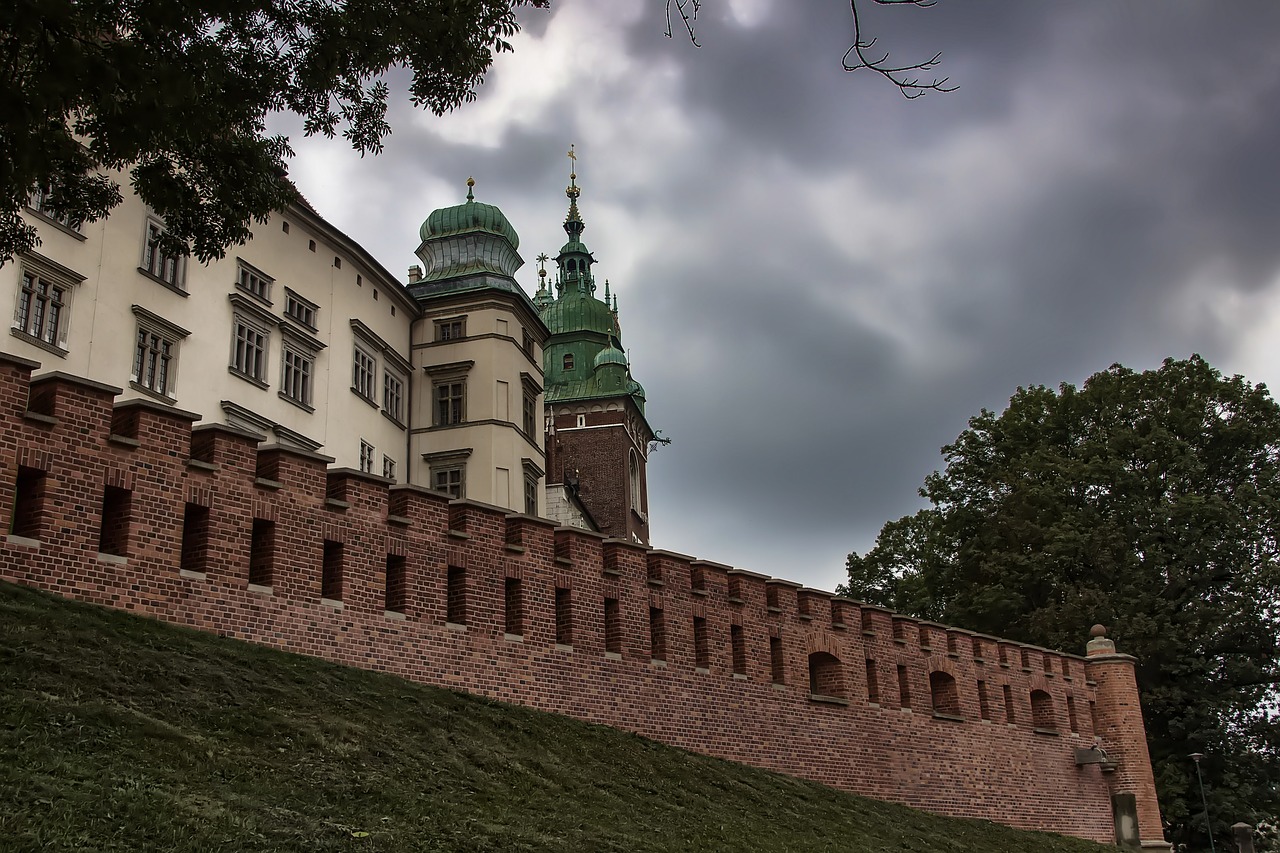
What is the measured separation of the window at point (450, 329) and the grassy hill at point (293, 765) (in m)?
21.9

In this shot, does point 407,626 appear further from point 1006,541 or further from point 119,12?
point 1006,541

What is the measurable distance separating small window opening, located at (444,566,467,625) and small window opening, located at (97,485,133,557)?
446cm

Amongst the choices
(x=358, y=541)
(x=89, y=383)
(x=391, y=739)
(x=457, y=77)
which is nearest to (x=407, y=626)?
(x=358, y=541)

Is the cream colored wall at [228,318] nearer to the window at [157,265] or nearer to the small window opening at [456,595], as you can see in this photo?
the window at [157,265]

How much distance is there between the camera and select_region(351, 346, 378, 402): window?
3369 centimetres

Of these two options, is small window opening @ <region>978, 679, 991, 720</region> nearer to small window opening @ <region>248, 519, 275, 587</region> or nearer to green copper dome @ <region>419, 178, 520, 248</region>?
small window opening @ <region>248, 519, 275, 587</region>

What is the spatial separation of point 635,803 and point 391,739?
9.51ft

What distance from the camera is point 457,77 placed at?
1207cm

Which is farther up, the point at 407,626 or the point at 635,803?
the point at 407,626

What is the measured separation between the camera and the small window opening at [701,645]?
20.8 meters

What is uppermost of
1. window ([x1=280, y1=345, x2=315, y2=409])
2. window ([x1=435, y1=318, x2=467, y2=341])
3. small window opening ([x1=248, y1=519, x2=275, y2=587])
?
window ([x1=435, y1=318, x2=467, y2=341])

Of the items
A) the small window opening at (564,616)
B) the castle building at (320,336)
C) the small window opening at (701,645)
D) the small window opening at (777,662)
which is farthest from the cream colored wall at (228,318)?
the small window opening at (777,662)

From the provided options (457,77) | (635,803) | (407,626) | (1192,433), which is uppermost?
(1192,433)

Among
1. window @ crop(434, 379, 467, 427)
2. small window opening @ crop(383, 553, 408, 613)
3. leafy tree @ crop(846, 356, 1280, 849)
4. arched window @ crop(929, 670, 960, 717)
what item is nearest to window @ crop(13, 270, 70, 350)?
small window opening @ crop(383, 553, 408, 613)
